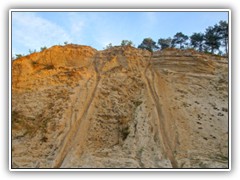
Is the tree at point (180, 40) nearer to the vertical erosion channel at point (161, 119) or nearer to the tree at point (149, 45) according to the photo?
the tree at point (149, 45)

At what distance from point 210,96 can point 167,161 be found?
2547 mm

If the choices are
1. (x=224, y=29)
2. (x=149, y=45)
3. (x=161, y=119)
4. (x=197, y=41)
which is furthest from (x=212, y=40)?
(x=161, y=119)

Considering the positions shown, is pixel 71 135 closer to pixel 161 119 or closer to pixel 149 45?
pixel 161 119

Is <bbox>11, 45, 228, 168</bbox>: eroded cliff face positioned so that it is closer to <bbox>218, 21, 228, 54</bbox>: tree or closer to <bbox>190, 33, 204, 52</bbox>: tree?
<bbox>218, 21, 228, 54</bbox>: tree

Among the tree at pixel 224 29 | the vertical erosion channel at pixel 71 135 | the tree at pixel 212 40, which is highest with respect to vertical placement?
the tree at pixel 212 40

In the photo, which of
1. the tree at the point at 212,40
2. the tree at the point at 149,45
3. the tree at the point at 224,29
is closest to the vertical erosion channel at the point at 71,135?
the tree at the point at 224,29

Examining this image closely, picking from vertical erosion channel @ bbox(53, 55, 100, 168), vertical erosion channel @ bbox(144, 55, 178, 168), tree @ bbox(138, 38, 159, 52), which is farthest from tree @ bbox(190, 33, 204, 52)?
vertical erosion channel @ bbox(53, 55, 100, 168)

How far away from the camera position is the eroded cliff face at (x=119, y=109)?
6.70 m

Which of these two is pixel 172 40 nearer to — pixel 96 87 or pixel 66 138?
pixel 96 87

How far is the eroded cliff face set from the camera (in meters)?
6.70

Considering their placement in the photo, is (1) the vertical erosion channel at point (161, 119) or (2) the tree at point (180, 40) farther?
(2) the tree at point (180, 40)

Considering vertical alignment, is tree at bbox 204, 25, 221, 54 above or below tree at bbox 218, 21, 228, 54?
above

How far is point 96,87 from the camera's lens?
28.5ft

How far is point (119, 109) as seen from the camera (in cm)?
794
